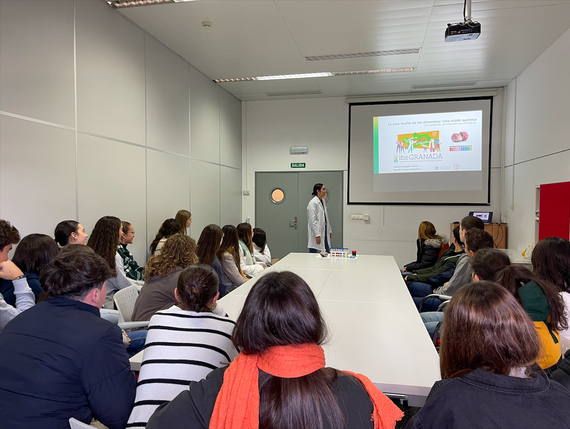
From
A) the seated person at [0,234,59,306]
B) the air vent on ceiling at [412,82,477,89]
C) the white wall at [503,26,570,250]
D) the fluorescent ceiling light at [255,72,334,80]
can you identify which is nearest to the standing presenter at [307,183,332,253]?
the fluorescent ceiling light at [255,72,334,80]

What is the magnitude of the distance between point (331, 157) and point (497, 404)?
6847mm

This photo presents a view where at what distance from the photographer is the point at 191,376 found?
53.6 inches

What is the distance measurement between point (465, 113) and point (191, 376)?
7051 millimetres

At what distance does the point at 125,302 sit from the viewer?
2854mm

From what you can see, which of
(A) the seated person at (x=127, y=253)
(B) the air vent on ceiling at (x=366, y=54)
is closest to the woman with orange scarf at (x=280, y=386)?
(A) the seated person at (x=127, y=253)

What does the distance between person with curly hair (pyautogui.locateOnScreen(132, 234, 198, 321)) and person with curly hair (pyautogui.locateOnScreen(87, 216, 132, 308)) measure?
937 mm

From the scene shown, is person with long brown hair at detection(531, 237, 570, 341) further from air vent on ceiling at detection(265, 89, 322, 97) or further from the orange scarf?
air vent on ceiling at detection(265, 89, 322, 97)

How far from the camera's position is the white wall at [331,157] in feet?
23.2

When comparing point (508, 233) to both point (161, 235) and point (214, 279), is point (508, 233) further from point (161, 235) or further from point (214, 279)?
point (214, 279)

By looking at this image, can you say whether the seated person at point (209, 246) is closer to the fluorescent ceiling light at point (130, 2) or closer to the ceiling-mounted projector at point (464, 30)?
the fluorescent ceiling light at point (130, 2)

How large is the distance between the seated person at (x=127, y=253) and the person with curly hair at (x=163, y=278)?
129 cm

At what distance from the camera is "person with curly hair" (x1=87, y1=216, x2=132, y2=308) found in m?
3.39

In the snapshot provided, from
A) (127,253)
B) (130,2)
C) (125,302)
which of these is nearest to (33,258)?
(125,302)

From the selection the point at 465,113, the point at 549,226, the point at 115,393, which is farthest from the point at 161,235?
the point at 465,113
